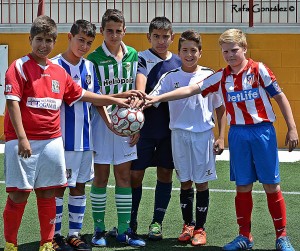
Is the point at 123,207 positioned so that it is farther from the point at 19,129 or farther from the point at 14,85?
the point at 14,85

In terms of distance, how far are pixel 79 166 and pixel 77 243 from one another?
57 centimetres

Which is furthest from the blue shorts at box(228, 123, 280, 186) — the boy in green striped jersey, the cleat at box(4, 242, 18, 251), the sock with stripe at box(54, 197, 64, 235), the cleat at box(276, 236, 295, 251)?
the cleat at box(4, 242, 18, 251)

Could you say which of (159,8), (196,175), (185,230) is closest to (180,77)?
(196,175)

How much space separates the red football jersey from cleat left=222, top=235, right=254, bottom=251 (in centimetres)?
152

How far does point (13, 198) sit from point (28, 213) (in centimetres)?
169

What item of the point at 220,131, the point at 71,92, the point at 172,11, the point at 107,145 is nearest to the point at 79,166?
the point at 107,145

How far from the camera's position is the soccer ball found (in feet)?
19.2

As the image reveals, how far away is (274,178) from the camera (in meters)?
5.79

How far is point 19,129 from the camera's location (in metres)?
5.23

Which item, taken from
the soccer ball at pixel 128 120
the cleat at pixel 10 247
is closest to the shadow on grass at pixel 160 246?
the cleat at pixel 10 247

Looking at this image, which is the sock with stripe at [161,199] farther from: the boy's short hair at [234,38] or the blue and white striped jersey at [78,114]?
the boy's short hair at [234,38]

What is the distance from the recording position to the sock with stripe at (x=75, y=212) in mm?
5973

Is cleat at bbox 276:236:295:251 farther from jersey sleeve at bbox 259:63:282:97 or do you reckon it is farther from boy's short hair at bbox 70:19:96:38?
boy's short hair at bbox 70:19:96:38

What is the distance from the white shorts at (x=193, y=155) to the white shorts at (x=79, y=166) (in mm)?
699
